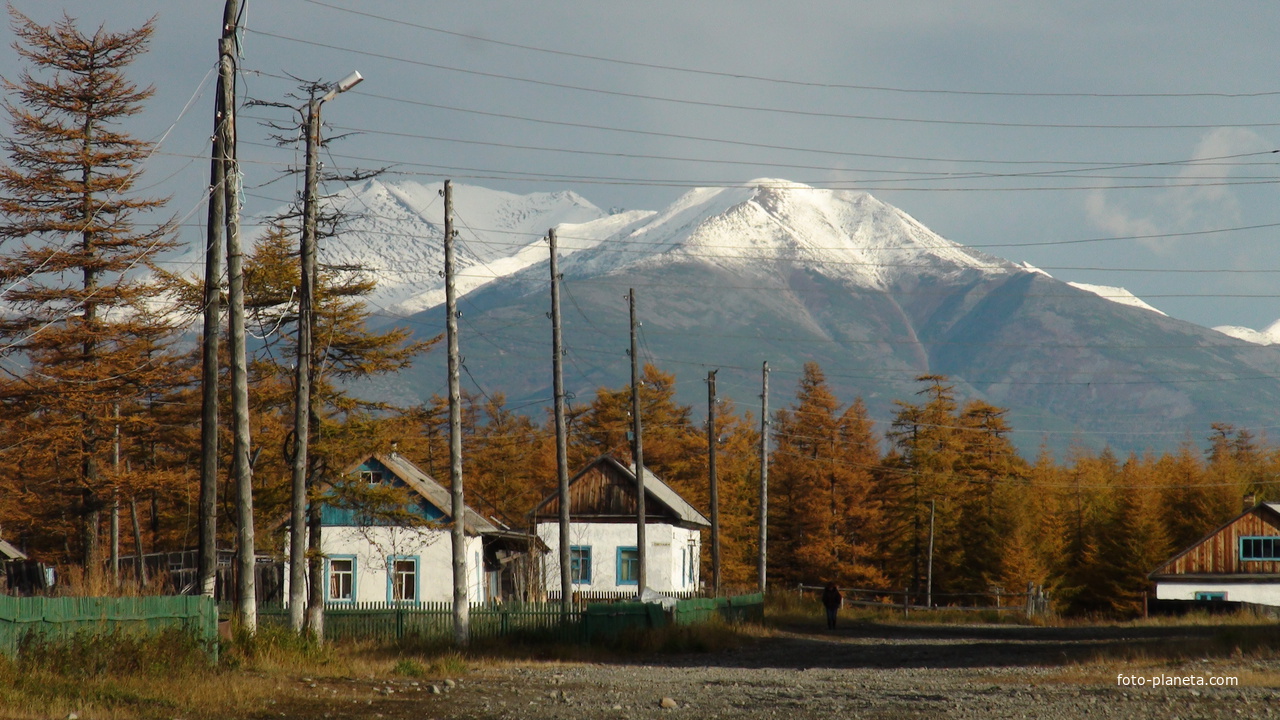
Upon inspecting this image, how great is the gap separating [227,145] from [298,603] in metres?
11.5

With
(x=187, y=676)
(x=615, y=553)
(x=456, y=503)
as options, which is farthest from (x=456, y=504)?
(x=615, y=553)

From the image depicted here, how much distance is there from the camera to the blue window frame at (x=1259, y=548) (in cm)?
6581

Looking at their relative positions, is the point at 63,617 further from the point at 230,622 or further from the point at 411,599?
the point at 411,599

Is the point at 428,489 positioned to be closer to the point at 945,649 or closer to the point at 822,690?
the point at 945,649

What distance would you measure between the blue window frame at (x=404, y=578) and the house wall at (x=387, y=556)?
110mm

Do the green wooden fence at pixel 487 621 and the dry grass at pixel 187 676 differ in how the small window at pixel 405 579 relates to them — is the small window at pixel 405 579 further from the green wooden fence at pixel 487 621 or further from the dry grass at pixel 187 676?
the dry grass at pixel 187 676

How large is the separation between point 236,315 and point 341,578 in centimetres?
2771

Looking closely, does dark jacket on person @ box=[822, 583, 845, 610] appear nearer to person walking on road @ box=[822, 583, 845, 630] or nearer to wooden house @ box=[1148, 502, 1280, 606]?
person walking on road @ box=[822, 583, 845, 630]

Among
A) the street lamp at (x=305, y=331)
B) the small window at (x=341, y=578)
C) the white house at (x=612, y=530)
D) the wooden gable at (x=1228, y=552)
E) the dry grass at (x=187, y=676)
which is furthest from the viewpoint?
the wooden gable at (x=1228, y=552)

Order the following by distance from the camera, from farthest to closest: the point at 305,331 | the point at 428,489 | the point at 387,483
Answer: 1. the point at 428,489
2. the point at 387,483
3. the point at 305,331

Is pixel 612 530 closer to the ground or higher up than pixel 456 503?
closer to the ground

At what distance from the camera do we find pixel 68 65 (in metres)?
37.9

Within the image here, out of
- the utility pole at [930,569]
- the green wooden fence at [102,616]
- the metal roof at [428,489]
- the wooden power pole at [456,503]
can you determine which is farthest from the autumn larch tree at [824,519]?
the green wooden fence at [102,616]

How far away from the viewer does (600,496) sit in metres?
58.5
